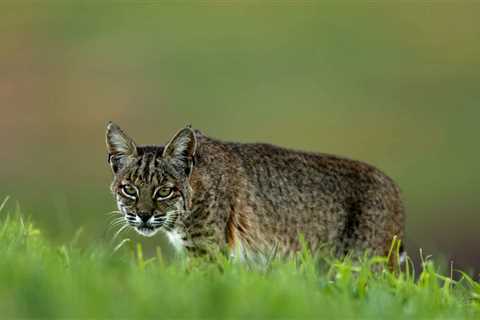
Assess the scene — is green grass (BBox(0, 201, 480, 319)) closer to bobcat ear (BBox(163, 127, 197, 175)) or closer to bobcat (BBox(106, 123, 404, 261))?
bobcat (BBox(106, 123, 404, 261))

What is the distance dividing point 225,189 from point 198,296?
4641 millimetres

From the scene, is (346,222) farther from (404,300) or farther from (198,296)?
(198,296)

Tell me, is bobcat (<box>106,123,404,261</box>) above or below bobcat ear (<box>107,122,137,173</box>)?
below

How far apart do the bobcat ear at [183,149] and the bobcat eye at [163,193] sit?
0.35 metres

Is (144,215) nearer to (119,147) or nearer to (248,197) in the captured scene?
(119,147)

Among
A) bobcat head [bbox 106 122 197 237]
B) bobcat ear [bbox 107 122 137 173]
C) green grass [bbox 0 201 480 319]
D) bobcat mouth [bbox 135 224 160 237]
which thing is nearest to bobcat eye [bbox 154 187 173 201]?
bobcat head [bbox 106 122 197 237]

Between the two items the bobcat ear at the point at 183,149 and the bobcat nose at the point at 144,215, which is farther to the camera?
the bobcat ear at the point at 183,149

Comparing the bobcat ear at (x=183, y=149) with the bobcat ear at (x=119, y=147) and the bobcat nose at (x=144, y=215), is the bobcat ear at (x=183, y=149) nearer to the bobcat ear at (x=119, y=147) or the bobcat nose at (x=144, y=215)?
the bobcat ear at (x=119, y=147)

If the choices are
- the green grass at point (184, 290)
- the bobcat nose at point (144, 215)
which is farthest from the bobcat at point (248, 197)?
the green grass at point (184, 290)

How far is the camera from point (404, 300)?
25.2 ft

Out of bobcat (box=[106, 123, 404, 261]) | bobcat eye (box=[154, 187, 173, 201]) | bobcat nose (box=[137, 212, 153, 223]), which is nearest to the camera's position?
bobcat nose (box=[137, 212, 153, 223])

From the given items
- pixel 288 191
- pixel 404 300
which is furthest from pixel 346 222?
pixel 404 300

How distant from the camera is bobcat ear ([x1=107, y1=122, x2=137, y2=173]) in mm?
10375

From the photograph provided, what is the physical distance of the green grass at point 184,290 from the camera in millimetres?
6023
